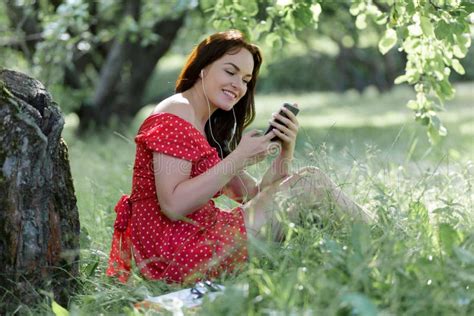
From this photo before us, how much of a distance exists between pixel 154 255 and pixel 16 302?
0.62 meters

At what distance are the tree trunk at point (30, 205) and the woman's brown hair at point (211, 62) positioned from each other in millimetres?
743

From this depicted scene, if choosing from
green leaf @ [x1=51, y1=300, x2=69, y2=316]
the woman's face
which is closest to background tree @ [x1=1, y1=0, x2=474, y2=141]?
the woman's face

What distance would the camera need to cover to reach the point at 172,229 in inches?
145

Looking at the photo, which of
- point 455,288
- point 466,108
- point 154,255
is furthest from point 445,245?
point 466,108

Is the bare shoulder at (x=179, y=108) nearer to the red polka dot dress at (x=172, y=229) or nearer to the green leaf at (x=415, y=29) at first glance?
the red polka dot dress at (x=172, y=229)

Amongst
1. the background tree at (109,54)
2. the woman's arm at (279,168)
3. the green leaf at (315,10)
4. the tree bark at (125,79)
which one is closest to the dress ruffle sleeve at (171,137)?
the woman's arm at (279,168)

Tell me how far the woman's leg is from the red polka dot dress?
0.25 feet

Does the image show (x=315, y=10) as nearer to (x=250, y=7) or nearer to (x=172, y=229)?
(x=250, y=7)

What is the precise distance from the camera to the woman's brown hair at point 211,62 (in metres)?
3.99

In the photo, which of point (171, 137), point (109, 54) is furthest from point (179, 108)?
point (109, 54)

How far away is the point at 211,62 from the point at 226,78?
4.4 inches

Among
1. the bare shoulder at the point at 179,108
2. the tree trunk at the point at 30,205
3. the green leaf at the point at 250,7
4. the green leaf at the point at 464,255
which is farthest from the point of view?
the green leaf at the point at 250,7

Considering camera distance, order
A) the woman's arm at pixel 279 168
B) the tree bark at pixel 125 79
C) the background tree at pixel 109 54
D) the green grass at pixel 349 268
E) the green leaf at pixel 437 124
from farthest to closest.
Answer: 1. the tree bark at pixel 125 79
2. the background tree at pixel 109 54
3. the green leaf at pixel 437 124
4. the woman's arm at pixel 279 168
5. the green grass at pixel 349 268

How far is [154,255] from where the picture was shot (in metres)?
3.67
